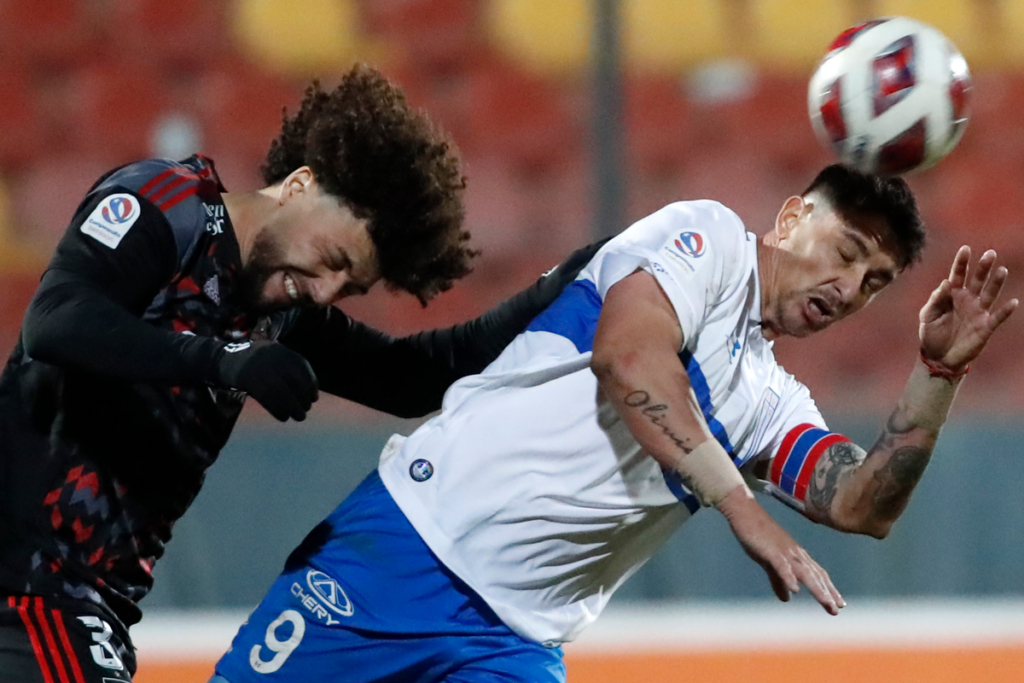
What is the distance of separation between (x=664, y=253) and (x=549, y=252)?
10.1 ft

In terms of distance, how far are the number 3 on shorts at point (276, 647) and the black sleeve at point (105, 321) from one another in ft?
2.28

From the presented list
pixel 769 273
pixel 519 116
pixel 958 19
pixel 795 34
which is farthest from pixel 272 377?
pixel 958 19

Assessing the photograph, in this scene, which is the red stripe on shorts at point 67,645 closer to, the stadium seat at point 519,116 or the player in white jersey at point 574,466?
the player in white jersey at point 574,466

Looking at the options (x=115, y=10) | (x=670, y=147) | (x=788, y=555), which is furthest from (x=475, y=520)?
(x=115, y=10)

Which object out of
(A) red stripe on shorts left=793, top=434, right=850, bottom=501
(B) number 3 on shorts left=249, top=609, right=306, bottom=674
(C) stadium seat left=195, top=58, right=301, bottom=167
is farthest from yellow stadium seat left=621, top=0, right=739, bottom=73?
(B) number 3 on shorts left=249, top=609, right=306, bottom=674

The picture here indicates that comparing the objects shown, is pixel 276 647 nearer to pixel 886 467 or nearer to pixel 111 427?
pixel 111 427

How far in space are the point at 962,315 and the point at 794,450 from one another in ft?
1.28

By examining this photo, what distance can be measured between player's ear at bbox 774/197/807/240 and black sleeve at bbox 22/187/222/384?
109cm

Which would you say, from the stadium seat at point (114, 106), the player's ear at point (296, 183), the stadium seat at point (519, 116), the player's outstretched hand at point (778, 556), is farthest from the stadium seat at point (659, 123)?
the player's outstretched hand at point (778, 556)

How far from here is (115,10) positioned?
555 centimetres

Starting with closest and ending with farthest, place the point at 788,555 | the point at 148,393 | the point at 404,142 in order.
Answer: the point at 788,555 → the point at 148,393 → the point at 404,142

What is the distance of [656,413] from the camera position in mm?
2068

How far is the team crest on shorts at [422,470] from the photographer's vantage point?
7.93 feet

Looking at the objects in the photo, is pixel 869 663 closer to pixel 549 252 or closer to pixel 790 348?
pixel 790 348
